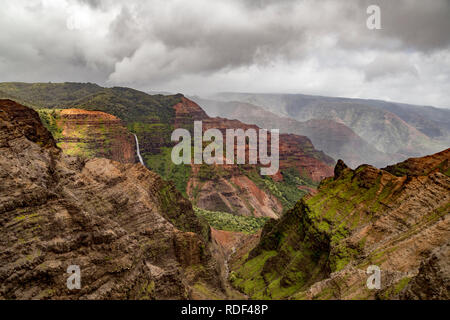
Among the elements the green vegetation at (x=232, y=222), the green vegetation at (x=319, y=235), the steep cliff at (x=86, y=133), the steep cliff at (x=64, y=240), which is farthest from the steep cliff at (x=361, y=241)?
the steep cliff at (x=86, y=133)

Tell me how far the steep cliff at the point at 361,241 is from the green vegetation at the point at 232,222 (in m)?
32.8

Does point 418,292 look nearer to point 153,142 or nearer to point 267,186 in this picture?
point 267,186

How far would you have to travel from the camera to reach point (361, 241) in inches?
1854

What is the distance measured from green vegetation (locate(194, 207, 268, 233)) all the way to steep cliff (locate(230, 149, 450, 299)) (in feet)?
108

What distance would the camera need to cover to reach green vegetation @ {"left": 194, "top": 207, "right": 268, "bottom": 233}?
113569 millimetres

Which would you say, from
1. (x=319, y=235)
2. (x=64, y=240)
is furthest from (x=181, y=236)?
(x=319, y=235)

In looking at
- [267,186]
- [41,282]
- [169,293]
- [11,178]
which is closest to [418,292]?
[169,293]

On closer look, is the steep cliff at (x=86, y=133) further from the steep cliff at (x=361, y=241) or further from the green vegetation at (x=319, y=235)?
the green vegetation at (x=319, y=235)

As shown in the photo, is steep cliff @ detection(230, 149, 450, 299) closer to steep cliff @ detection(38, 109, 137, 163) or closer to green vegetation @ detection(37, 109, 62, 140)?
steep cliff @ detection(38, 109, 137, 163)

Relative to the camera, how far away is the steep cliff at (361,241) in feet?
104

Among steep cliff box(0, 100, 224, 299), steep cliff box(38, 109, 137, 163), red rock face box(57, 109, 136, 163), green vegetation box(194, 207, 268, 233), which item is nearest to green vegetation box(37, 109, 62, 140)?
steep cliff box(38, 109, 137, 163)

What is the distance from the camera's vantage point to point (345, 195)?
62375 millimetres

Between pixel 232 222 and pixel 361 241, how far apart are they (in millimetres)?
78995

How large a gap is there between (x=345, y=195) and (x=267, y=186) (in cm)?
12953
